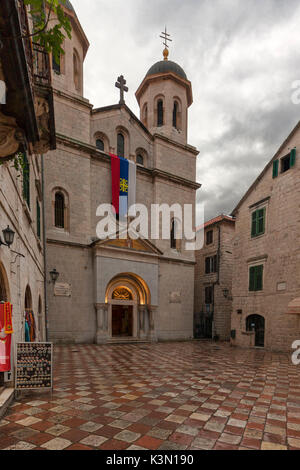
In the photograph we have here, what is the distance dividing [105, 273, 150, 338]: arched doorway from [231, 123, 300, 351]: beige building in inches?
247

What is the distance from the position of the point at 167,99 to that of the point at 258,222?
41.2 feet

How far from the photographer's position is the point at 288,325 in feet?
43.6

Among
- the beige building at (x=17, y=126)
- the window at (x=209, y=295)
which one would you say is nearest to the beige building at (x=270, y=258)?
the window at (x=209, y=295)

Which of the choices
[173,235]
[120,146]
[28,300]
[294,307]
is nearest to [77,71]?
[120,146]

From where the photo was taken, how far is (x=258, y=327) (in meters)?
15.3

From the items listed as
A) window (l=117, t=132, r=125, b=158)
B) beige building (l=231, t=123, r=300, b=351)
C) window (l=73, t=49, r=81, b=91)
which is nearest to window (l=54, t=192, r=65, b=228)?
window (l=117, t=132, r=125, b=158)

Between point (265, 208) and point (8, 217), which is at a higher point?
A: point (265, 208)

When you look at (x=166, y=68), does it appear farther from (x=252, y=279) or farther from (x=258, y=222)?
(x=252, y=279)

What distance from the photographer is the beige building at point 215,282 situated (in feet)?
70.9

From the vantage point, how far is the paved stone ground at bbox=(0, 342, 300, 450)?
3.63 m
